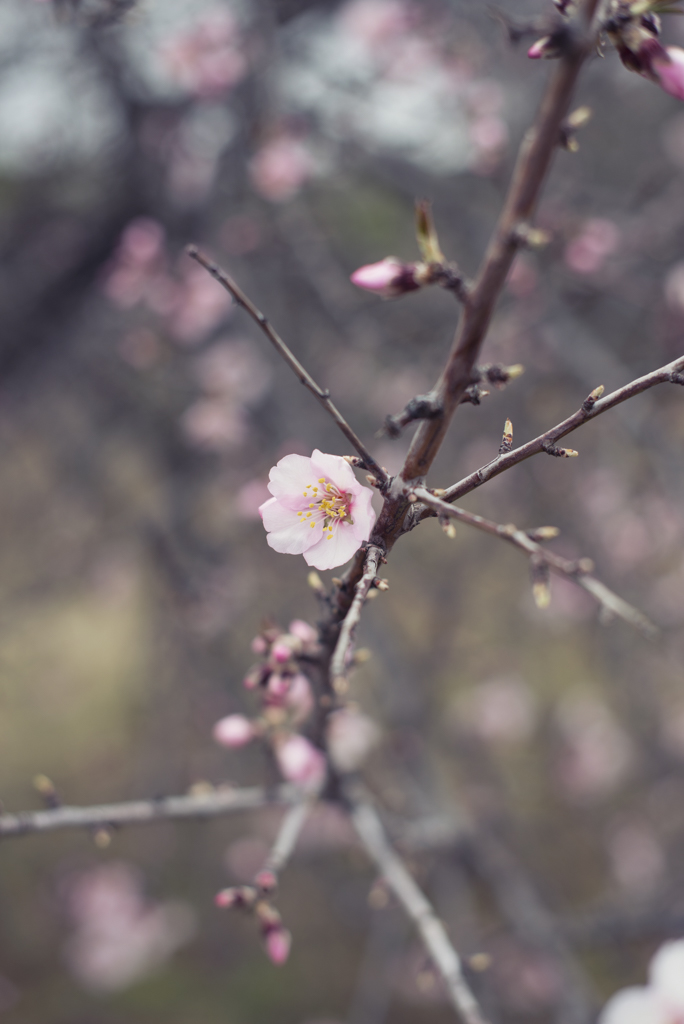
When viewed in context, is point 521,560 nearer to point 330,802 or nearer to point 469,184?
point 469,184

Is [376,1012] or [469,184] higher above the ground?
[469,184]

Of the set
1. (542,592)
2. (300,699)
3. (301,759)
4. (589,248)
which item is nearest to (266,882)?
(301,759)

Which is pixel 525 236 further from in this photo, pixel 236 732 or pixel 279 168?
pixel 279 168

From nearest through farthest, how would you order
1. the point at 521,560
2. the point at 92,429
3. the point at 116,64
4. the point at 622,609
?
the point at 622,609
the point at 116,64
the point at 92,429
the point at 521,560

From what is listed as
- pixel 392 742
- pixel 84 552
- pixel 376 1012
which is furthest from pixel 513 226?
pixel 84 552

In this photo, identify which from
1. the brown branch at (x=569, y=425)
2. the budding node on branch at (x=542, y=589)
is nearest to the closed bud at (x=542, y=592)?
the budding node on branch at (x=542, y=589)

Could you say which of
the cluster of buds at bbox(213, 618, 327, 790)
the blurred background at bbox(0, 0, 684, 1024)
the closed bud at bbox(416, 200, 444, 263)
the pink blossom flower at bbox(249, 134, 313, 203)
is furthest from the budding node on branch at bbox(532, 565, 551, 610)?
the pink blossom flower at bbox(249, 134, 313, 203)

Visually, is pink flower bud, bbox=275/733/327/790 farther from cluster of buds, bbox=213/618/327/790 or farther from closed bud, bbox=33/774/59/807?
closed bud, bbox=33/774/59/807
